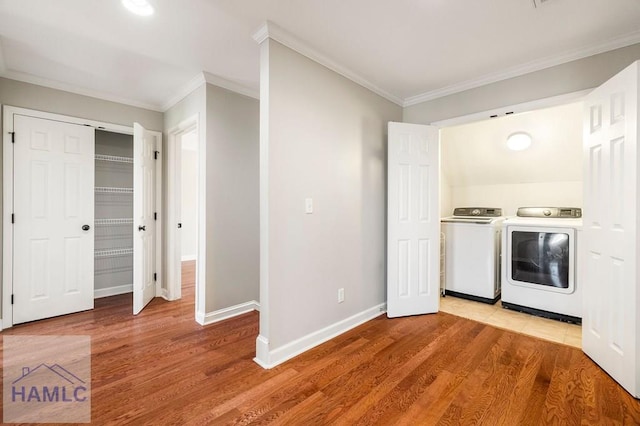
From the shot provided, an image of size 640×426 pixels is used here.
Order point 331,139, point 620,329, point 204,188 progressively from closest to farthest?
point 620,329
point 331,139
point 204,188

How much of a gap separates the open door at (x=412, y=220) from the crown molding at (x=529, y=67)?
0.43m

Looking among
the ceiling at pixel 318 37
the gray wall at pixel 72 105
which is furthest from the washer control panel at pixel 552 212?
the gray wall at pixel 72 105

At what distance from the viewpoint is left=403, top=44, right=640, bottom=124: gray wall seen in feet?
7.22

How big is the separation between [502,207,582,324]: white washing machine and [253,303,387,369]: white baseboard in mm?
1726

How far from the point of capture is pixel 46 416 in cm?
154

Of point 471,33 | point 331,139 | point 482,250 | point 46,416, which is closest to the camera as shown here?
point 46,416

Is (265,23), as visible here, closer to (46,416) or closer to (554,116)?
(46,416)

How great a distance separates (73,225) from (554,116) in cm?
550

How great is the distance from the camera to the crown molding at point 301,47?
6.65 feet

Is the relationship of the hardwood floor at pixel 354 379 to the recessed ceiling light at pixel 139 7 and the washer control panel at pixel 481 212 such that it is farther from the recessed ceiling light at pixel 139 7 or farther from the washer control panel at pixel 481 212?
the recessed ceiling light at pixel 139 7

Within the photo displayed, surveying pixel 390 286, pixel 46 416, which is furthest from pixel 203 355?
pixel 390 286

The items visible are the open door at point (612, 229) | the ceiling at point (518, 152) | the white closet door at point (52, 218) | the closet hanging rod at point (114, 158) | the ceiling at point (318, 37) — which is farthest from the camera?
the closet hanging rod at point (114, 158)

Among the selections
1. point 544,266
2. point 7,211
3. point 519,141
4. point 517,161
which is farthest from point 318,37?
point 7,211

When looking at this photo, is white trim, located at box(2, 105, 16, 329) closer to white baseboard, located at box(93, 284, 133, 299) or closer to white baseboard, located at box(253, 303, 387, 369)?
white baseboard, located at box(93, 284, 133, 299)
